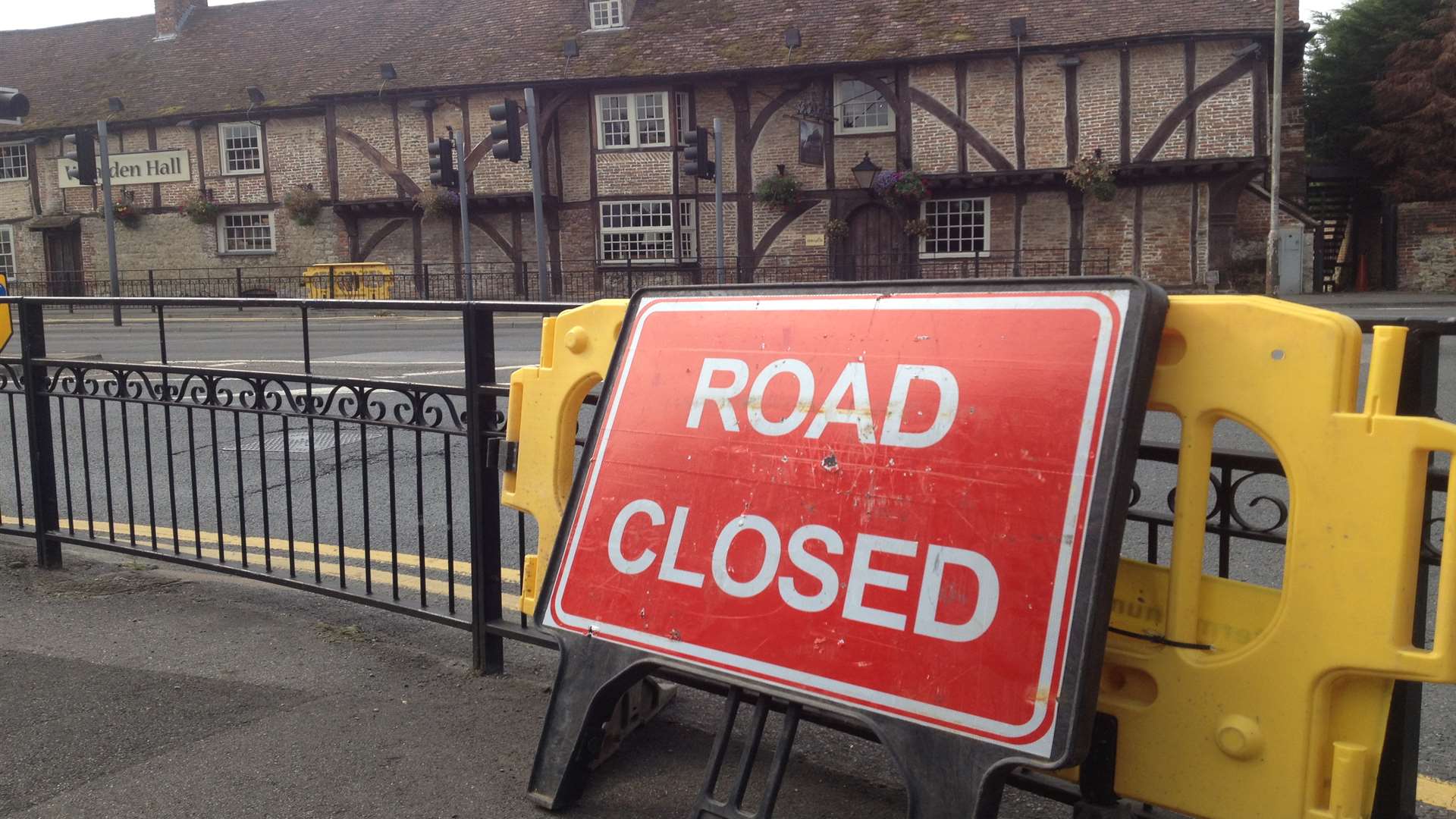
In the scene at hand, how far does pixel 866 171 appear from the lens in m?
26.1

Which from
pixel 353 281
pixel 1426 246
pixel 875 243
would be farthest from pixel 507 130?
pixel 1426 246

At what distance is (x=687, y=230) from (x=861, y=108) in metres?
5.38

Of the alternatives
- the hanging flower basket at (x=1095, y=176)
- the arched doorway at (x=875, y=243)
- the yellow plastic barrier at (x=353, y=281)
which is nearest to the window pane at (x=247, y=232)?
the yellow plastic barrier at (x=353, y=281)

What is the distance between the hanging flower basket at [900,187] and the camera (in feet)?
85.3

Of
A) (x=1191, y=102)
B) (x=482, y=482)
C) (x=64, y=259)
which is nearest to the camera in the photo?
(x=482, y=482)

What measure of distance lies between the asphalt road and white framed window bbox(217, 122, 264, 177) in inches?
866

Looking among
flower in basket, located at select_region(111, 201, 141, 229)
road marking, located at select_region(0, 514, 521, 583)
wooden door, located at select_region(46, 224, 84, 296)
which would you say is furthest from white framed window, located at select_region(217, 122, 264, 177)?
road marking, located at select_region(0, 514, 521, 583)

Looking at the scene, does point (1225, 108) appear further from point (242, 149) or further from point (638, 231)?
point (242, 149)

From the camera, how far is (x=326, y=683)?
12.0ft

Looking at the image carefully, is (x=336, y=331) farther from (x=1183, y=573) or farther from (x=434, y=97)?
(x=1183, y=573)

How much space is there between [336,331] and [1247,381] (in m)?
19.0

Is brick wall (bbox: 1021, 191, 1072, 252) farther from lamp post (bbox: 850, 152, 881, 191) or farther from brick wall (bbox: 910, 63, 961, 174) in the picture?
lamp post (bbox: 850, 152, 881, 191)

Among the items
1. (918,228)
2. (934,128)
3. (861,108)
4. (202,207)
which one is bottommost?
(918,228)

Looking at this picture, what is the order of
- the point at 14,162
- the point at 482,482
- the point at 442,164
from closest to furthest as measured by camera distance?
the point at 482,482, the point at 442,164, the point at 14,162
